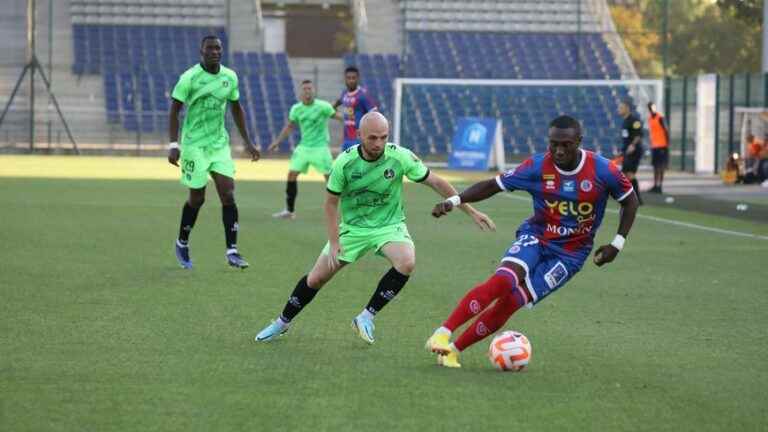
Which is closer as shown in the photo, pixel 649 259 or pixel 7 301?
pixel 7 301

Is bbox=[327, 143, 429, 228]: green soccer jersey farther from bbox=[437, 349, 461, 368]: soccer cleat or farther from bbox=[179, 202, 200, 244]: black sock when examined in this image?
bbox=[179, 202, 200, 244]: black sock

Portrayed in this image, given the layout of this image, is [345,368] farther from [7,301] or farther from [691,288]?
[691,288]

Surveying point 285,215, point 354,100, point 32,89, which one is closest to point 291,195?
point 285,215

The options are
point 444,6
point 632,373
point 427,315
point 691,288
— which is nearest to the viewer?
point 632,373

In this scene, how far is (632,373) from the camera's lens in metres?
8.73

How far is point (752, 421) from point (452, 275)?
277 inches

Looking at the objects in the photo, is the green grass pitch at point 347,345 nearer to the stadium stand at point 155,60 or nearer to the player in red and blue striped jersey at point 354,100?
the player in red and blue striped jersey at point 354,100

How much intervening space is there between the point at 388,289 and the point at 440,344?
3.36 feet

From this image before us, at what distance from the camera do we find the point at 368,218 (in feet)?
32.1

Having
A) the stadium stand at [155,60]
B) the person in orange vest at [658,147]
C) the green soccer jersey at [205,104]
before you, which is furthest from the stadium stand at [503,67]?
the green soccer jersey at [205,104]

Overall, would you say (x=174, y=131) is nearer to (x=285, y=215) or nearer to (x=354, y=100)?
(x=285, y=215)

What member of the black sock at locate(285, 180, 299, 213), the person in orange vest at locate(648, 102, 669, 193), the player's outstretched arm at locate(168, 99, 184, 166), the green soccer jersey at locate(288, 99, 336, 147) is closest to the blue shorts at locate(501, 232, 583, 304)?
the player's outstretched arm at locate(168, 99, 184, 166)

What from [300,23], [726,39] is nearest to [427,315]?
[300,23]

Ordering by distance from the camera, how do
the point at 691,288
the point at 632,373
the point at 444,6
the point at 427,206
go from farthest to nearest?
the point at 444,6 → the point at 427,206 → the point at 691,288 → the point at 632,373
